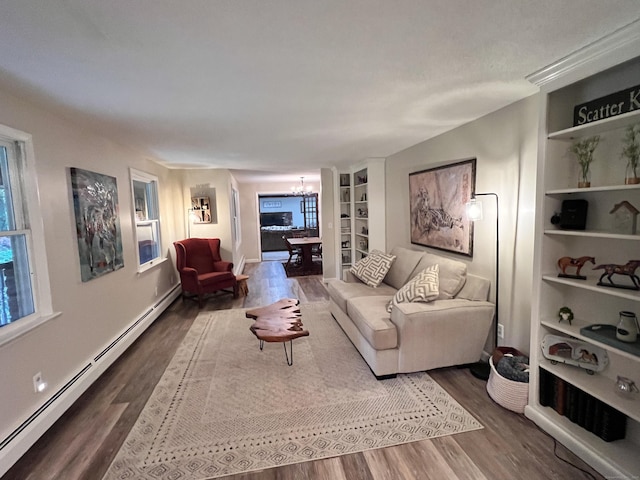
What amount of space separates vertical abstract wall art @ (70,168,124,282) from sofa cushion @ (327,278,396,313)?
2.41 metres

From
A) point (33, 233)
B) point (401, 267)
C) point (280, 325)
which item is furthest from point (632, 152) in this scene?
point (33, 233)

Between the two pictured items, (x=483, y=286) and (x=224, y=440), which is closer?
(x=224, y=440)

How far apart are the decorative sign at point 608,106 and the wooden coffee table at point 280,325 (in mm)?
2452

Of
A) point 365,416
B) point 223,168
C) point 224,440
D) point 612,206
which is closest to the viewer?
point 612,206

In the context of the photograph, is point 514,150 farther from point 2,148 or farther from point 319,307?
point 2,148

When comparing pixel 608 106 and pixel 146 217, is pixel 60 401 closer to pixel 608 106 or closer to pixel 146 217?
pixel 146 217

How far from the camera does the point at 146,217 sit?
4289 mm

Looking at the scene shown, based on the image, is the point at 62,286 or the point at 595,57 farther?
the point at 62,286

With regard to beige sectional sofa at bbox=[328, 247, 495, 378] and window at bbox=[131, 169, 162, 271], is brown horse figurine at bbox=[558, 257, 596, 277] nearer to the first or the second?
beige sectional sofa at bbox=[328, 247, 495, 378]

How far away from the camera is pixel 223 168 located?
544 centimetres

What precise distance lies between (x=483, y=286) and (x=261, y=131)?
2492 millimetres

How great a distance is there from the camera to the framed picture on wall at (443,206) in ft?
9.73

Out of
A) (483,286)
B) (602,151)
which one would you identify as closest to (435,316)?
(483,286)

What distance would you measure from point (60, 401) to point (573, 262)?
11.6ft
